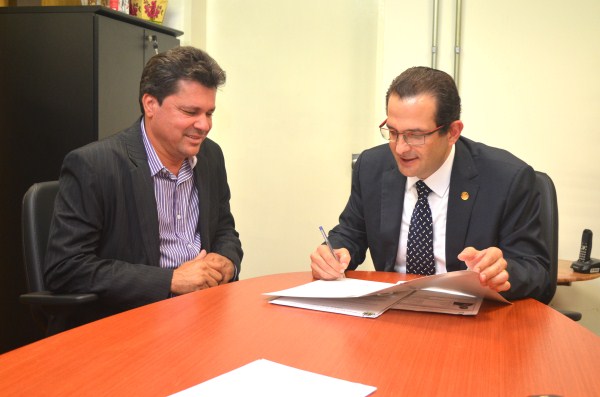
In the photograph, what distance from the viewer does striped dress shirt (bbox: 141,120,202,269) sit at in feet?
7.92

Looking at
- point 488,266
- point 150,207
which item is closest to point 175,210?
point 150,207

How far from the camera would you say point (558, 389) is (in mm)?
1212

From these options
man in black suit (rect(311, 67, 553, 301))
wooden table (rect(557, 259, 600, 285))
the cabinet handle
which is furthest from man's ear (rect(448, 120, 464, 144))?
the cabinet handle

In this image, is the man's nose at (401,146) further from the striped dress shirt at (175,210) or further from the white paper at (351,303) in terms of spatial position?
the striped dress shirt at (175,210)

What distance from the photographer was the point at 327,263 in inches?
80.4

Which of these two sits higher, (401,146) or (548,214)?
(401,146)

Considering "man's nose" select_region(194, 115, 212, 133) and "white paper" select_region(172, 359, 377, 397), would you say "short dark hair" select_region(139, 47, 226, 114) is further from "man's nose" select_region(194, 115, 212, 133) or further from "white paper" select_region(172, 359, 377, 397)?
"white paper" select_region(172, 359, 377, 397)

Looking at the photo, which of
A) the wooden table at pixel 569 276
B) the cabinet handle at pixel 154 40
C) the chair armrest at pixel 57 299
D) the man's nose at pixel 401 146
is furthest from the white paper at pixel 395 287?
the cabinet handle at pixel 154 40

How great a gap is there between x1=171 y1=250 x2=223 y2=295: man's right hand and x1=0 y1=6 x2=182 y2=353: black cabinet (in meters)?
1.29

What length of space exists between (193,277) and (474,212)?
0.94 m

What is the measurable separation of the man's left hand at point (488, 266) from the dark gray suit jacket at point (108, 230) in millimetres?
958

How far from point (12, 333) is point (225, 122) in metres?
1.93

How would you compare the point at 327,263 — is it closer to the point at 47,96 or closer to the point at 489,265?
the point at 489,265

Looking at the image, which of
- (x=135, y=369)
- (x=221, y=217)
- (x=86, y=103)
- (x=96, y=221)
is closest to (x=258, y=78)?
(x=86, y=103)
